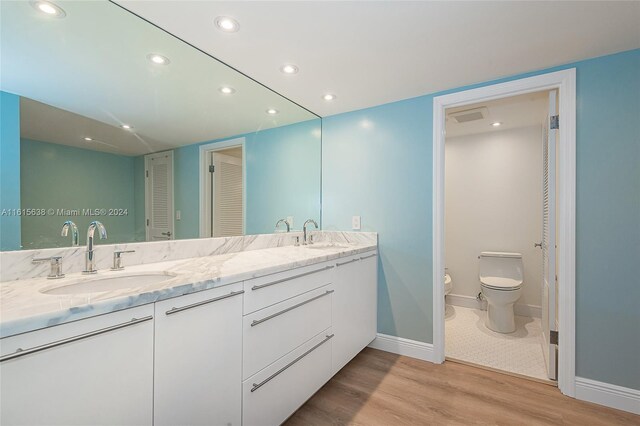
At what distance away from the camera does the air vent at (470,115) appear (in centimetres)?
284

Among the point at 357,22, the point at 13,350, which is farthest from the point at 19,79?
the point at 357,22

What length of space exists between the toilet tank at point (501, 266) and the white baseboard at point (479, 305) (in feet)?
1.51

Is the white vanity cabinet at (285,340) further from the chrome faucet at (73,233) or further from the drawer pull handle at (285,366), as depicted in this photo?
the chrome faucet at (73,233)

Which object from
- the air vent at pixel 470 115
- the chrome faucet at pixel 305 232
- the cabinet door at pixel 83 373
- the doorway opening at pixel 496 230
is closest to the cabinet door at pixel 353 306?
the chrome faucet at pixel 305 232

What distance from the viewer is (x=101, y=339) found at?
86 cm

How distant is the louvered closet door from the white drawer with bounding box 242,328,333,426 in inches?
38.7

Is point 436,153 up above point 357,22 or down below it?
below

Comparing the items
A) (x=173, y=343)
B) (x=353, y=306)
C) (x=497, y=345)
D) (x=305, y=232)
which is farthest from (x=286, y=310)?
(x=497, y=345)

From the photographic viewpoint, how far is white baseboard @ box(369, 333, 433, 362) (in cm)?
242

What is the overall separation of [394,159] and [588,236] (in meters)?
1.43

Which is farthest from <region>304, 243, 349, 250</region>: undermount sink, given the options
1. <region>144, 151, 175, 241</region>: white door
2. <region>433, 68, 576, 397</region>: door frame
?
<region>433, 68, 576, 397</region>: door frame

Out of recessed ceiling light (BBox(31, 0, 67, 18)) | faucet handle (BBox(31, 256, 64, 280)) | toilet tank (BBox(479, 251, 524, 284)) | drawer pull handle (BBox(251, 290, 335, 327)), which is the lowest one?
toilet tank (BBox(479, 251, 524, 284))

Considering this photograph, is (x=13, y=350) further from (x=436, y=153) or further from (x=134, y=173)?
(x=436, y=153)

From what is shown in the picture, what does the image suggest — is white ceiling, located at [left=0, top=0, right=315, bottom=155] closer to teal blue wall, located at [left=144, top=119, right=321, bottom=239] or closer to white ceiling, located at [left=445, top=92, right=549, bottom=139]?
teal blue wall, located at [left=144, top=119, right=321, bottom=239]
